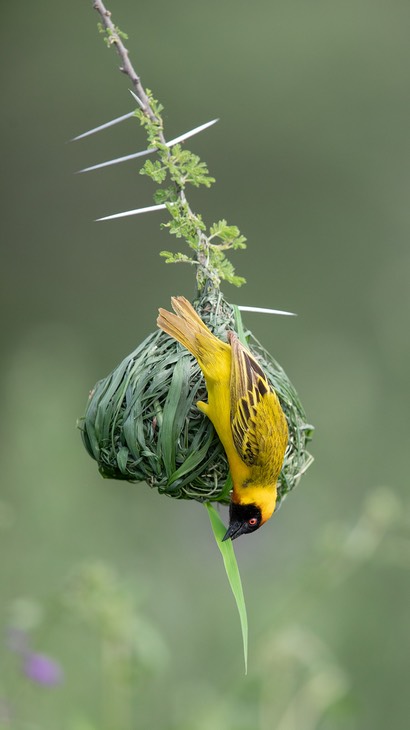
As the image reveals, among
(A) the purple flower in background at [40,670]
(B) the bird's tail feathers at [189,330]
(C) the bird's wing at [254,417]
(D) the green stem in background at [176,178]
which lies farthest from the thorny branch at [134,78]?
(A) the purple flower in background at [40,670]

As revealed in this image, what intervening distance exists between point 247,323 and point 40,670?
4.27 metres

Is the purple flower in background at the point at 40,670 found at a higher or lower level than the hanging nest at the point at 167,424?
lower

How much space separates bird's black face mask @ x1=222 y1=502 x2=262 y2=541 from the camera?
2096 millimetres

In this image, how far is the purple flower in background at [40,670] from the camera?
7.48 ft

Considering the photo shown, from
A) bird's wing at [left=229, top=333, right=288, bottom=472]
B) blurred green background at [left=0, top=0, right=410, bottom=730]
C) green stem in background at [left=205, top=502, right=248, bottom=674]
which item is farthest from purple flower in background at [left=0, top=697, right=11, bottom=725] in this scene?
bird's wing at [left=229, top=333, right=288, bottom=472]

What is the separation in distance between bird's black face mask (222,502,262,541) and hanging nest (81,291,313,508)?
100mm

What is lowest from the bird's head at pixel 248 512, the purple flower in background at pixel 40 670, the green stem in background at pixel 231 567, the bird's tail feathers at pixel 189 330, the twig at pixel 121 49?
the purple flower in background at pixel 40 670

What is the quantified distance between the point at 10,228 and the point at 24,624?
197 inches

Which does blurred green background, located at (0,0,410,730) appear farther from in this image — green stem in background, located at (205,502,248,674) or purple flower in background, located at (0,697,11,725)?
green stem in background, located at (205,502,248,674)

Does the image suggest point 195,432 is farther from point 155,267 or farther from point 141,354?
point 155,267

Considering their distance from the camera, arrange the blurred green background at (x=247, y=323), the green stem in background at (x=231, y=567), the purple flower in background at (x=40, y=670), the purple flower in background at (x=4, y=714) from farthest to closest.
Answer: the blurred green background at (x=247, y=323) → the purple flower in background at (x=40, y=670) → the purple flower in background at (x=4, y=714) → the green stem in background at (x=231, y=567)

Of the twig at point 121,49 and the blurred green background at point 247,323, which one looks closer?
the twig at point 121,49

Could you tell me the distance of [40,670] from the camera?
90.2 inches

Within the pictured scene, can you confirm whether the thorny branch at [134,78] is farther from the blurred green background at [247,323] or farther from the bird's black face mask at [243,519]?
the blurred green background at [247,323]
